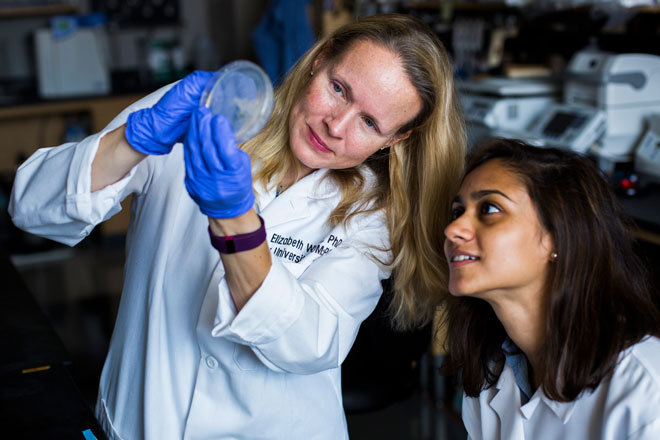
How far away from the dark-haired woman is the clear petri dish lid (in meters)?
0.40

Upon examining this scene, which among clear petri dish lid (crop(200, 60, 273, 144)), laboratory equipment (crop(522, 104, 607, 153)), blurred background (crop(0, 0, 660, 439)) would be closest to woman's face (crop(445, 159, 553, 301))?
blurred background (crop(0, 0, 660, 439))

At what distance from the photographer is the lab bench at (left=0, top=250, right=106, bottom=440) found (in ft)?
3.61

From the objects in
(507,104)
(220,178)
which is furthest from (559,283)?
(507,104)

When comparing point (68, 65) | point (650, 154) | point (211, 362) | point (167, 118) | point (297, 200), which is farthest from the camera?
point (68, 65)

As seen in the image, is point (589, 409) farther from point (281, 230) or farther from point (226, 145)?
point (226, 145)

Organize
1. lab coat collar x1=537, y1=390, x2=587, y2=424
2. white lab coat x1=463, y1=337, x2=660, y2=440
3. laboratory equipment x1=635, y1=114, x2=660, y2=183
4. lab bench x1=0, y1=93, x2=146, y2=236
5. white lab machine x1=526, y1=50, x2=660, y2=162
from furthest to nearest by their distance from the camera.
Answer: lab bench x1=0, y1=93, x2=146, y2=236 → white lab machine x1=526, y1=50, x2=660, y2=162 → laboratory equipment x1=635, y1=114, x2=660, y2=183 → lab coat collar x1=537, y1=390, x2=587, y2=424 → white lab coat x1=463, y1=337, x2=660, y2=440

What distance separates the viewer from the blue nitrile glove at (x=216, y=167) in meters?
0.95

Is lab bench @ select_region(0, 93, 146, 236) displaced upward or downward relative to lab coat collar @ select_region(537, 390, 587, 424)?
downward

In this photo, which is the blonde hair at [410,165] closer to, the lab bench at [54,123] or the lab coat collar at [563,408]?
the lab coat collar at [563,408]

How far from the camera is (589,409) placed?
1154mm

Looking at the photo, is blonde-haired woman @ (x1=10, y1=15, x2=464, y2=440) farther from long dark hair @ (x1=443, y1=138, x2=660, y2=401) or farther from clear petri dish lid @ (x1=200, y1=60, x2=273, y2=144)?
long dark hair @ (x1=443, y1=138, x2=660, y2=401)

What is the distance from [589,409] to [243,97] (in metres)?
0.73

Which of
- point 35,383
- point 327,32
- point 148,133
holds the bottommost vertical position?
point 327,32

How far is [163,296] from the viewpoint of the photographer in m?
1.29
